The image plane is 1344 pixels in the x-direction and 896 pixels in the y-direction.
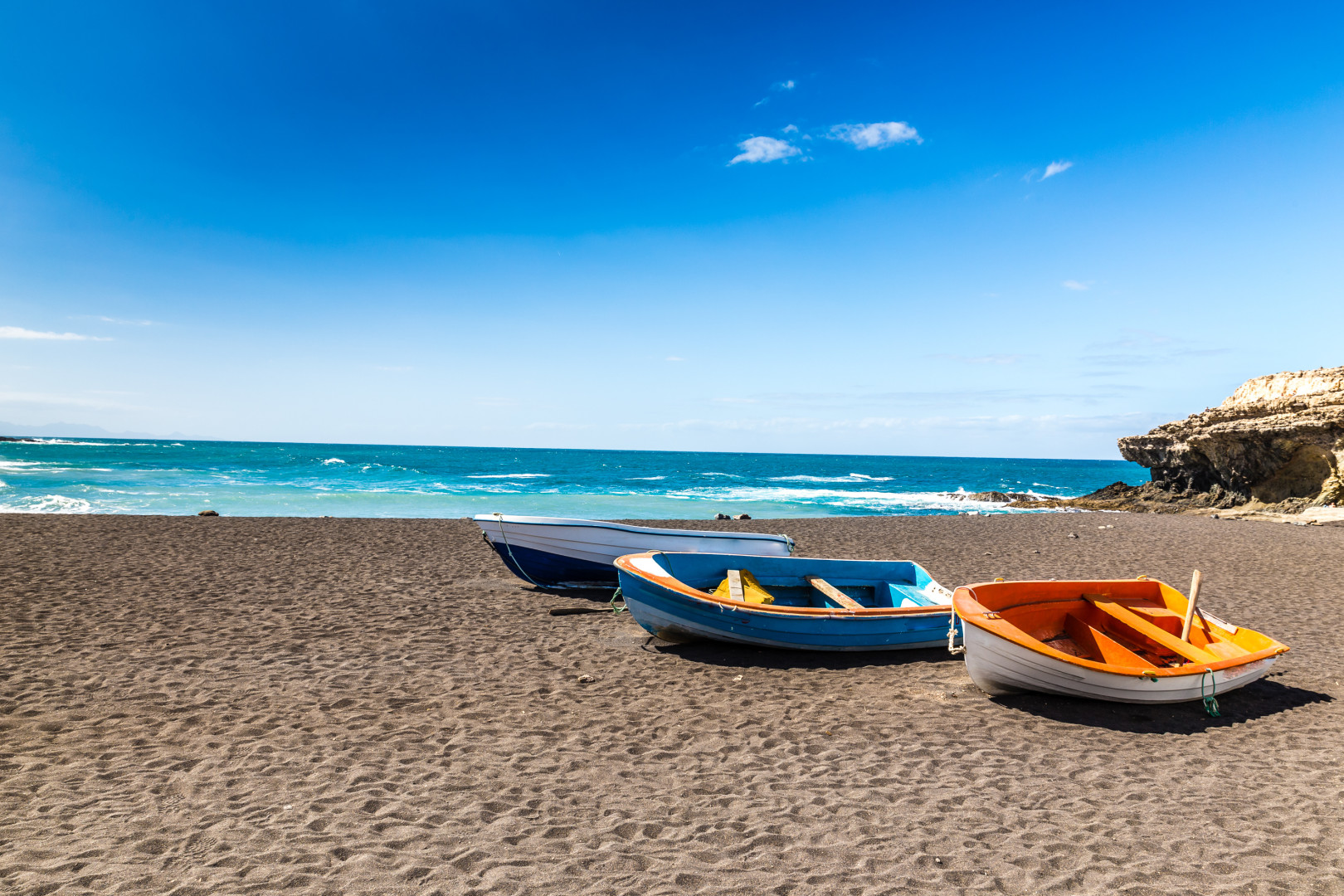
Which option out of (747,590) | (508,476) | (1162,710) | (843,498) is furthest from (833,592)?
(508,476)

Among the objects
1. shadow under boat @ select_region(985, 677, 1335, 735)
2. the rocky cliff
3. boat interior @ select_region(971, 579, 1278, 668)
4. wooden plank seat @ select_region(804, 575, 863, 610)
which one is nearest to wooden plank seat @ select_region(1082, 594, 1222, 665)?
boat interior @ select_region(971, 579, 1278, 668)

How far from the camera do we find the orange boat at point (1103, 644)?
6.04 m

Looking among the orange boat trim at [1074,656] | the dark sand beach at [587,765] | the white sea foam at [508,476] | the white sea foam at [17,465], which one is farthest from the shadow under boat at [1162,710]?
the white sea foam at [17,465]

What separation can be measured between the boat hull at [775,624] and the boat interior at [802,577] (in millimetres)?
1294

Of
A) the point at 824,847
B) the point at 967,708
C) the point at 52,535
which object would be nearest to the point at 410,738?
the point at 824,847

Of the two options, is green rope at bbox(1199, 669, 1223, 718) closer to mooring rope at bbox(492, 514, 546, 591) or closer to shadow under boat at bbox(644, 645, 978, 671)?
shadow under boat at bbox(644, 645, 978, 671)

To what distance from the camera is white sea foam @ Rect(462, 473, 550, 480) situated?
168 feet

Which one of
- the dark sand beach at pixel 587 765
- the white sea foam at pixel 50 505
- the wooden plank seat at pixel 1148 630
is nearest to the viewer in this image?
the dark sand beach at pixel 587 765

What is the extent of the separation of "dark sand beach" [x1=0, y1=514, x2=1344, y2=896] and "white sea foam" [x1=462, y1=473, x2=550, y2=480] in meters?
41.5

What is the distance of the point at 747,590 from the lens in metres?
9.02

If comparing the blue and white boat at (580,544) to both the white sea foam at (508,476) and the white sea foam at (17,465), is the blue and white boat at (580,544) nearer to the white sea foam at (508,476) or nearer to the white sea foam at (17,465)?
the white sea foam at (508,476)

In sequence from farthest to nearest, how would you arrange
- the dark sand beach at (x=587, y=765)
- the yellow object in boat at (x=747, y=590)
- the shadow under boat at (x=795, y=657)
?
1. the yellow object in boat at (x=747, y=590)
2. the shadow under boat at (x=795, y=657)
3. the dark sand beach at (x=587, y=765)

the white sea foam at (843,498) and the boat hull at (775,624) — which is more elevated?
the boat hull at (775,624)

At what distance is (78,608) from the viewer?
884 cm
